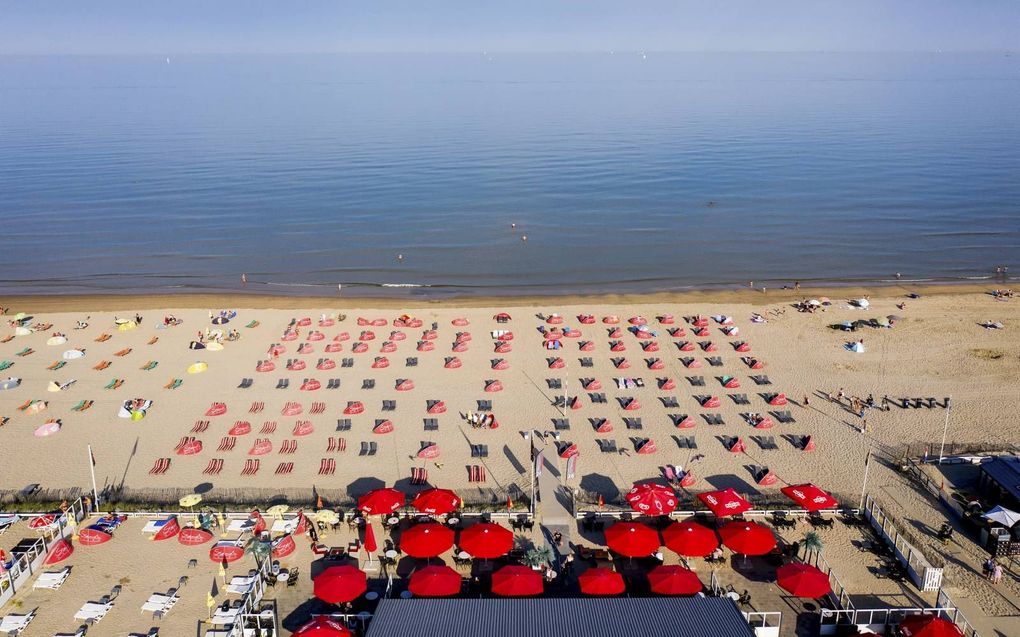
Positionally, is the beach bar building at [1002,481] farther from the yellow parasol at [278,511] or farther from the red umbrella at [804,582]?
the yellow parasol at [278,511]

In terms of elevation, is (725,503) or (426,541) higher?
(725,503)

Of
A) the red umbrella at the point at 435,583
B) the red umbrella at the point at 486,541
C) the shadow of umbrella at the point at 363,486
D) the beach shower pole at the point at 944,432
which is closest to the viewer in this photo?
the red umbrella at the point at 435,583

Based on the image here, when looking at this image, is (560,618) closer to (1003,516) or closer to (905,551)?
(905,551)

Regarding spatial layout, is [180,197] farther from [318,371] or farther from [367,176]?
[318,371]

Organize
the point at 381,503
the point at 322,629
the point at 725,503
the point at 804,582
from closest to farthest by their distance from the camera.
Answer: the point at 322,629 < the point at 804,582 < the point at 725,503 < the point at 381,503

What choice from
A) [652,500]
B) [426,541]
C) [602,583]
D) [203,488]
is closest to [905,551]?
[652,500]

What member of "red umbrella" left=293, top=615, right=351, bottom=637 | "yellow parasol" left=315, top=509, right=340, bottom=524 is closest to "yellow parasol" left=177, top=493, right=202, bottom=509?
"yellow parasol" left=315, top=509, right=340, bottom=524

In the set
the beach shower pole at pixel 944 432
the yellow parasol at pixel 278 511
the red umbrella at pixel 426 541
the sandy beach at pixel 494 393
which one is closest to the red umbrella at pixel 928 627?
the sandy beach at pixel 494 393
